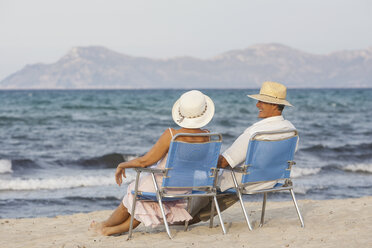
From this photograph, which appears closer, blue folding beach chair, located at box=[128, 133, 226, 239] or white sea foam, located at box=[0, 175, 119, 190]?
blue folding beach chair, located at box=[128, 133, 226, 239]

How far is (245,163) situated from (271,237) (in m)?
0.65

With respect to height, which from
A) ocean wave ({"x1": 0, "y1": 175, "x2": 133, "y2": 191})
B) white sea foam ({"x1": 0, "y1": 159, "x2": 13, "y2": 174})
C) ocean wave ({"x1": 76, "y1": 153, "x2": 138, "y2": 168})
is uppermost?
ocean wave ({"x1": 0, "y1": 175, "x2": 133, "y2": 191})

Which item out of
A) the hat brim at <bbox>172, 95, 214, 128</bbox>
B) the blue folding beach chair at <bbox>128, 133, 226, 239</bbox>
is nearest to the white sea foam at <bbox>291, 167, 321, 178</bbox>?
the blue folding beach chair at <bbox>128, 133, 226, 239</bbox>

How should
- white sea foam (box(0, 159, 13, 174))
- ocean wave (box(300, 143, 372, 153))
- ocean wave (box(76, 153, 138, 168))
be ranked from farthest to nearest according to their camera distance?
ocean wave (box(300, 143, 372, 153))
ocean wave (box(76, 153, 138, 168))
white sea foam (box(0, 159, 13, 174))

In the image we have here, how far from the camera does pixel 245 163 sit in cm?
456

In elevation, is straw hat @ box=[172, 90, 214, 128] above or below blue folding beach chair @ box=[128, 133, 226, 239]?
above

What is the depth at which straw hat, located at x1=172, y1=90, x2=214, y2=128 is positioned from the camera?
14.3ft

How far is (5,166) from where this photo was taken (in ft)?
40.6

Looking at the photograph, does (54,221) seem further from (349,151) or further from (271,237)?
(349,151)

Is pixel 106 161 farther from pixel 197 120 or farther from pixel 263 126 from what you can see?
pixel 197 120

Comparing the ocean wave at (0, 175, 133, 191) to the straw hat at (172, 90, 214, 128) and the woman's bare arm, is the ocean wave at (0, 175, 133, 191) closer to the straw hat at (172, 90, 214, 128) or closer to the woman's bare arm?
A: the woman's bare arm

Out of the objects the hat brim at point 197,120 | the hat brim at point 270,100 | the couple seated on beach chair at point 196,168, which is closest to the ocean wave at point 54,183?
the couple seated on beach chair at point 196,168

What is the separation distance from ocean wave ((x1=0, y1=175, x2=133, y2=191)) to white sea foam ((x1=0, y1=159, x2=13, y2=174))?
4.75ft

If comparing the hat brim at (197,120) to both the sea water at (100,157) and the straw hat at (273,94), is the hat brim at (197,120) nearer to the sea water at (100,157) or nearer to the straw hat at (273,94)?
the straw hat at (273,94)
